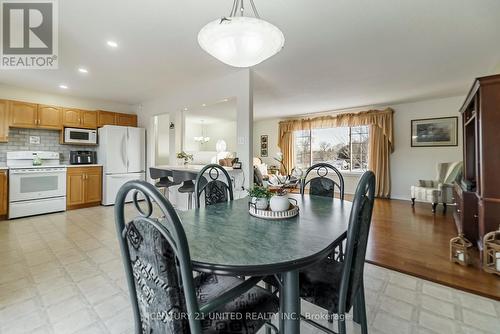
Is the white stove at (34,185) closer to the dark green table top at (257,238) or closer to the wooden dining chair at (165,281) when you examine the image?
the dark green table top at (257,238)

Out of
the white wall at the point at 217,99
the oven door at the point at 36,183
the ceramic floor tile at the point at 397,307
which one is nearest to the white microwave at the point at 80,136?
the oven door at the point at 36,183

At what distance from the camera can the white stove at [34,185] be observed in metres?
3.91

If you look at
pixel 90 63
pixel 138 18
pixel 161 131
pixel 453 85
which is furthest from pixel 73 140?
pixel 453 85

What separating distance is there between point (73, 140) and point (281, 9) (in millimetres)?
4940

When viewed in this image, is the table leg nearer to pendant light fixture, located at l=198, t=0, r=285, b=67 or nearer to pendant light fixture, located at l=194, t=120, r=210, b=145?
pendant light fixture, located at l=198, t=0, r=285, b=67

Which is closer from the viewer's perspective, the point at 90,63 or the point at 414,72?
the point at 90,63

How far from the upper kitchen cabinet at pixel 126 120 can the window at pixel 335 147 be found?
4.73m

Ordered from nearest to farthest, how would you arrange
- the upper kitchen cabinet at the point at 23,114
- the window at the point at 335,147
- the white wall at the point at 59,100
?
the upper kitchen cabinet at the point at 23,114
the white wall at the point at 59,100
the window at the point at 335,147

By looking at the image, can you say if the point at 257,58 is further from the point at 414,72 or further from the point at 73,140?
the point at 73,140

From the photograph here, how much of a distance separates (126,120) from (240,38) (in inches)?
204

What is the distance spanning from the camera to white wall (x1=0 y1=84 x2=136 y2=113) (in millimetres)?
4273

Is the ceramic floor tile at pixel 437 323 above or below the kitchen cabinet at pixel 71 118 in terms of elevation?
below

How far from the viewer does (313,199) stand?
6.89 ft

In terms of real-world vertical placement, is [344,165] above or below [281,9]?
below
